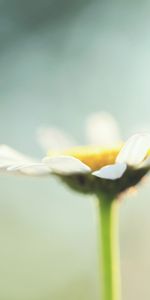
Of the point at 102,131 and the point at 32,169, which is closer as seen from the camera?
the point at 32,169

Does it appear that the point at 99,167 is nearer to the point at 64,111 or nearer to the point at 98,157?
the point at 98,157

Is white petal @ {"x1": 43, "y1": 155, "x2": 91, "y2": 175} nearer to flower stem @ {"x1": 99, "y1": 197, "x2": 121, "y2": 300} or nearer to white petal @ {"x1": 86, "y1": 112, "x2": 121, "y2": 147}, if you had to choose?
flower stem @ {"x1": 99, "y1": 197, "x2": 121, "y2": 300}

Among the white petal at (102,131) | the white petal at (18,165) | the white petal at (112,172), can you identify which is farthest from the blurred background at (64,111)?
the white petal at (112,172)

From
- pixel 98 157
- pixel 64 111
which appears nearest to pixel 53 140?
pixel 98 157

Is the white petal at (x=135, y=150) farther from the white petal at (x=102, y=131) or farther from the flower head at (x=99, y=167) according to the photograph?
the white petal at (x=102, y=131)

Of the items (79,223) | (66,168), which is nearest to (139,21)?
(79,223)

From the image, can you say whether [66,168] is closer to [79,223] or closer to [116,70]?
Answer: [79,223]
